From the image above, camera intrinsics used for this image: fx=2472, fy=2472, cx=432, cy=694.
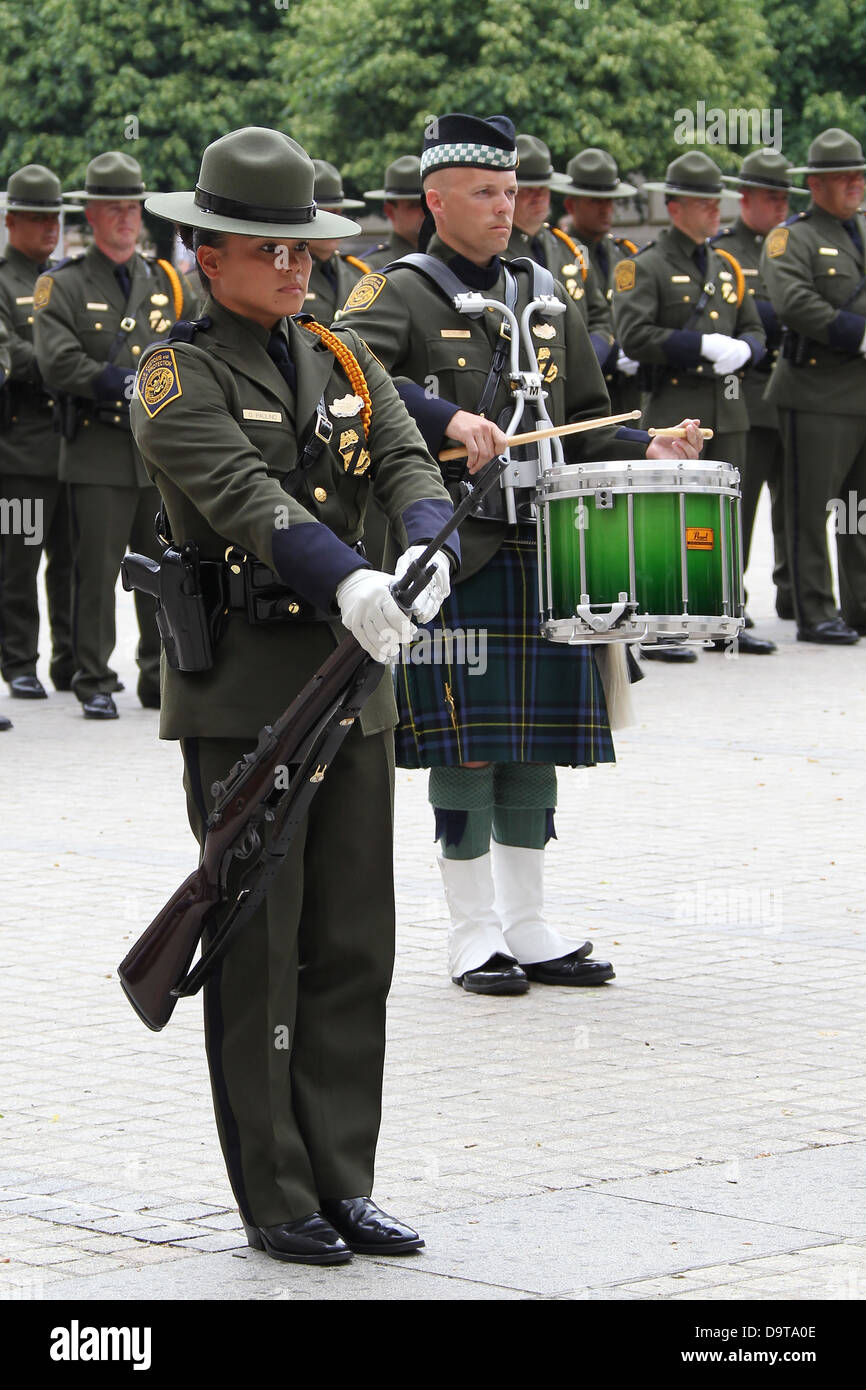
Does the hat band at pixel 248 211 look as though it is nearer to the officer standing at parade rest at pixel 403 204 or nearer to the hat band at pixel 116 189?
the hat band at pixel 116 189

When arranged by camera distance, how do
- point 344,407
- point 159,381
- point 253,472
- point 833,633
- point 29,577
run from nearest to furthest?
point 253,472, point 159,381, point 344,407, point 29,577, point 833,633

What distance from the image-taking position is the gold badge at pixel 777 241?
1324cm

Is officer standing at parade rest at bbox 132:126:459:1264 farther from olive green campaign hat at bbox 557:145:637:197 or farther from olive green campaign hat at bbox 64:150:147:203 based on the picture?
olive green campaign hat at bbox 557:145:637:197

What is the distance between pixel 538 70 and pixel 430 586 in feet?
102

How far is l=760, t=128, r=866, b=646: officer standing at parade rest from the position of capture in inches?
520

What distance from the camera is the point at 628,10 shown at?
34.2m

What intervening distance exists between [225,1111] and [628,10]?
104 feet

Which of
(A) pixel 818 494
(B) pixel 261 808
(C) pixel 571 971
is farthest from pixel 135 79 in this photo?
(B) pixel 261 808

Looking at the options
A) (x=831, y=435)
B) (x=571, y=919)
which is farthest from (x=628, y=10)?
(x=571, y=919)

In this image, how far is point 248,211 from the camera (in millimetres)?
4398

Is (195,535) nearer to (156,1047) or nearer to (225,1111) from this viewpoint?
(225,1111)

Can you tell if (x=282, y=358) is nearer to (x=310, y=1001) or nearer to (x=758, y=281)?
(x=310, y=1001)

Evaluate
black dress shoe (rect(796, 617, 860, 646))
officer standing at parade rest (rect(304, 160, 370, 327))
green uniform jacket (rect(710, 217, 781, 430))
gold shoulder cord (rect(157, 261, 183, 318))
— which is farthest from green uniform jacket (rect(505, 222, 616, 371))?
black dress shoe (rect(796, 617, 860, 646))

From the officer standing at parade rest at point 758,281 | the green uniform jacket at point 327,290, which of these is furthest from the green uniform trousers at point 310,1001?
the officer standing at parade rest at point 758,281
